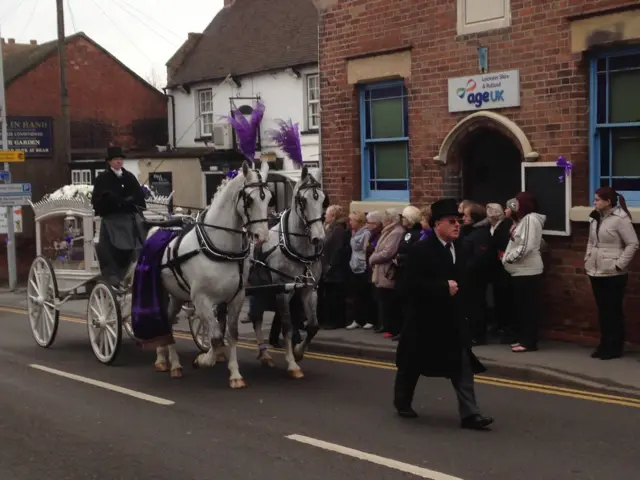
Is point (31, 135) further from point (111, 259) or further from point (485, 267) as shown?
point (485, 267)

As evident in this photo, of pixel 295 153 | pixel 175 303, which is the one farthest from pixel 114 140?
pixel 175 303

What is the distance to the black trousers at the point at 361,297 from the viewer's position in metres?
13.3

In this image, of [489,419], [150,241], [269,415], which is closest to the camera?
[489,419]

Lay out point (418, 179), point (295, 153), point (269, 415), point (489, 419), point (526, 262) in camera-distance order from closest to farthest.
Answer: point (489, 419), point (269, 415), point (526, 262), point (418, 179), point (295, 153)

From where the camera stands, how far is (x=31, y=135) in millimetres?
32000

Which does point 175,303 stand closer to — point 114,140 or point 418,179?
point 418,179

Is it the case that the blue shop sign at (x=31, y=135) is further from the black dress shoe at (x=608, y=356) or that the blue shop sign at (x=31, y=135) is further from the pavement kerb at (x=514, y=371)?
the black dress shoe at (x=608, y=356)

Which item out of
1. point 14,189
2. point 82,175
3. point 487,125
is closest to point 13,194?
point 14,189

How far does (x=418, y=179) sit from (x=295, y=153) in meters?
2.28

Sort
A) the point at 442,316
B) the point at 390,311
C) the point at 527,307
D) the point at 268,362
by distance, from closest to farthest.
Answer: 1. the point at 442,316
2. the point at 268,362
3. the point at 527,307
4. the point at 390,311

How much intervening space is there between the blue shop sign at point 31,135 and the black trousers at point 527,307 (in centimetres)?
2449

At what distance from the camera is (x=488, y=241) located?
11.5 meters

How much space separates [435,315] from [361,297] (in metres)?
5.85

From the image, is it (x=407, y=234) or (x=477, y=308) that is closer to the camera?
(x=477, y=308)
